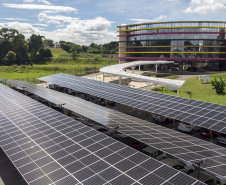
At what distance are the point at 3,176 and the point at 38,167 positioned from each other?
7.78 m

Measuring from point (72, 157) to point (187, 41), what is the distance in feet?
272

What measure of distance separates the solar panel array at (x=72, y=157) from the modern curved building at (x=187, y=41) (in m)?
75.3

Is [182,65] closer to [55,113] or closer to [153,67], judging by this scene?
[153,67]

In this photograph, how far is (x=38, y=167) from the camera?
42.4 ft

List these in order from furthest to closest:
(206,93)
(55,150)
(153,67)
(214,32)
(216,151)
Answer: (153,67) < (214,32) < (206,93) < (216,151) < (55,150)

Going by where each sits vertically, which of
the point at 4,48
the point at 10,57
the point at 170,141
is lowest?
the point at 170,141

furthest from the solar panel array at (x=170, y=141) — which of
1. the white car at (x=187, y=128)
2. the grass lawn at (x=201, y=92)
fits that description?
the grass lawn at (x=201, y=92)

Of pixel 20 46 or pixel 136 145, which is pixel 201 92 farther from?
pixel 20 46

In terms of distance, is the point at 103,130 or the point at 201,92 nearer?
the point at 103,130

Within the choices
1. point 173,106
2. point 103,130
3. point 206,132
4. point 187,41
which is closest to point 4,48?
point 187,41

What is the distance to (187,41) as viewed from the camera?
84312 mm

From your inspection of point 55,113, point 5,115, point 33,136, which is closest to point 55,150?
point 33,136

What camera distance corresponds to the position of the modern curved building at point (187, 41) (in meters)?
83.3

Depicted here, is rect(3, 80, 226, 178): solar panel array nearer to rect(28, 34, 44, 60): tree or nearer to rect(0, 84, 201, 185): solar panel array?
rect(0, 84, 201, 185): solar panel array
